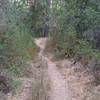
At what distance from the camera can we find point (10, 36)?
8758 millimetres

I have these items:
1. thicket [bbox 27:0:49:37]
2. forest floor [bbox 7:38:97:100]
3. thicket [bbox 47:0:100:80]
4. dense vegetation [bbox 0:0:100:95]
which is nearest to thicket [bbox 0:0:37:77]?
dense vegetation [bbox 0:0:100:95]

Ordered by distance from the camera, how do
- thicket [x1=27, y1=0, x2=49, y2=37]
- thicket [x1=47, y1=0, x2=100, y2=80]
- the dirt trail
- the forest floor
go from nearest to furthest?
the forest floor, the dirt trail, thicket [x1=47, y1=0, x2=100, y2=80], thicket [x1=27, y1=0, x2=49, y2=37]

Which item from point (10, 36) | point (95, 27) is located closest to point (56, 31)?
point (95, 27)

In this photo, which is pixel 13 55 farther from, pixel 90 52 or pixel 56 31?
pixel 56 31

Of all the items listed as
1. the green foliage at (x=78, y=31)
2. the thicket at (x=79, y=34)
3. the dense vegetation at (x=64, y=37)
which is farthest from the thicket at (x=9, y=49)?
the green foliage at (x=78, y=31)

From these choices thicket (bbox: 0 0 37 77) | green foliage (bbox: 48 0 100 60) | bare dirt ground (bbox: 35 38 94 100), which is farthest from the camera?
green foliage (bbox: 48 0 100 60)

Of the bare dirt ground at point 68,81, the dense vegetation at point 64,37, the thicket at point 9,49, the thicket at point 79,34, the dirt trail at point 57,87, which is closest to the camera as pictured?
the dirt trail at point 57,87

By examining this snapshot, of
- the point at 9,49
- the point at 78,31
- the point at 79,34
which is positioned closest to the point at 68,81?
the point at 9,49

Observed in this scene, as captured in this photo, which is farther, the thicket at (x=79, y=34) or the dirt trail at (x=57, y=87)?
the thicket at (x=79, y=34)

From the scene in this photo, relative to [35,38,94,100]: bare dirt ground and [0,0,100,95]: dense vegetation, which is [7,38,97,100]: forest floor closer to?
[35,38,94,100]: bare dirt ground

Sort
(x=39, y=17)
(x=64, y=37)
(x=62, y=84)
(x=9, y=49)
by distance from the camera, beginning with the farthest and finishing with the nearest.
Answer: (x=39, y=17) → (x=64, y=37) → (x=9, y=49) → (x=62, y=84)

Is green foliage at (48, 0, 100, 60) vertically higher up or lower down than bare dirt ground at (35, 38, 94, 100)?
higher up

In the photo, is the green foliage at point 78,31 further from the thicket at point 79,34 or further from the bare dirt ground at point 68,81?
the bare dirt ground at point 68,81

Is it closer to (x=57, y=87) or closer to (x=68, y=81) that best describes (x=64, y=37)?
(x=68, y=81)
